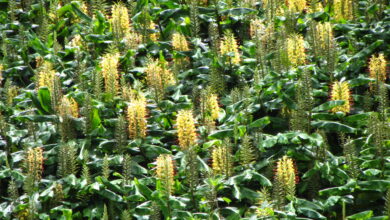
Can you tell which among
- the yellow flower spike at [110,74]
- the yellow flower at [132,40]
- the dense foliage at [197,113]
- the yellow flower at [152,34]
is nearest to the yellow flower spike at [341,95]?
the dense foliage at [197,113]

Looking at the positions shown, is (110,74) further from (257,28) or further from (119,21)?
(257,28)

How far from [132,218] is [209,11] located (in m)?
3.05

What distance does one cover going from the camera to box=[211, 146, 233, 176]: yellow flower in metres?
5.57

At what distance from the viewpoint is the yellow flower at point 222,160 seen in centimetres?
557

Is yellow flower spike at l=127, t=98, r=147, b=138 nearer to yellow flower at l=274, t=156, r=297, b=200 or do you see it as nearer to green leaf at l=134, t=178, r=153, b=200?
green leaf at l=134, t=178, r=153, b=200

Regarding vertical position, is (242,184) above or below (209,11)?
below

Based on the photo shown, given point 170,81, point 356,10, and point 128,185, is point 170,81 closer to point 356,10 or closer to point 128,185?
point 128,185

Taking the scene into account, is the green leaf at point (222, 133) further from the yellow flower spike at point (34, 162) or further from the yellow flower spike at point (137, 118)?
the yellow flower spike at point (34, 162)

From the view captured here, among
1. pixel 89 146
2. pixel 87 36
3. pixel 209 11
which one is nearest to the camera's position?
pixel 89 146

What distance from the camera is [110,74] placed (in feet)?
21.2

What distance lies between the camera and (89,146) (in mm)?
6199

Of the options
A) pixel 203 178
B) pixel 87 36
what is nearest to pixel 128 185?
pixel 203 178

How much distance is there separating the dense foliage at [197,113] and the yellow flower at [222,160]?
1 centimetres

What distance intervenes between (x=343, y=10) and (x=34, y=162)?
3.81 m
